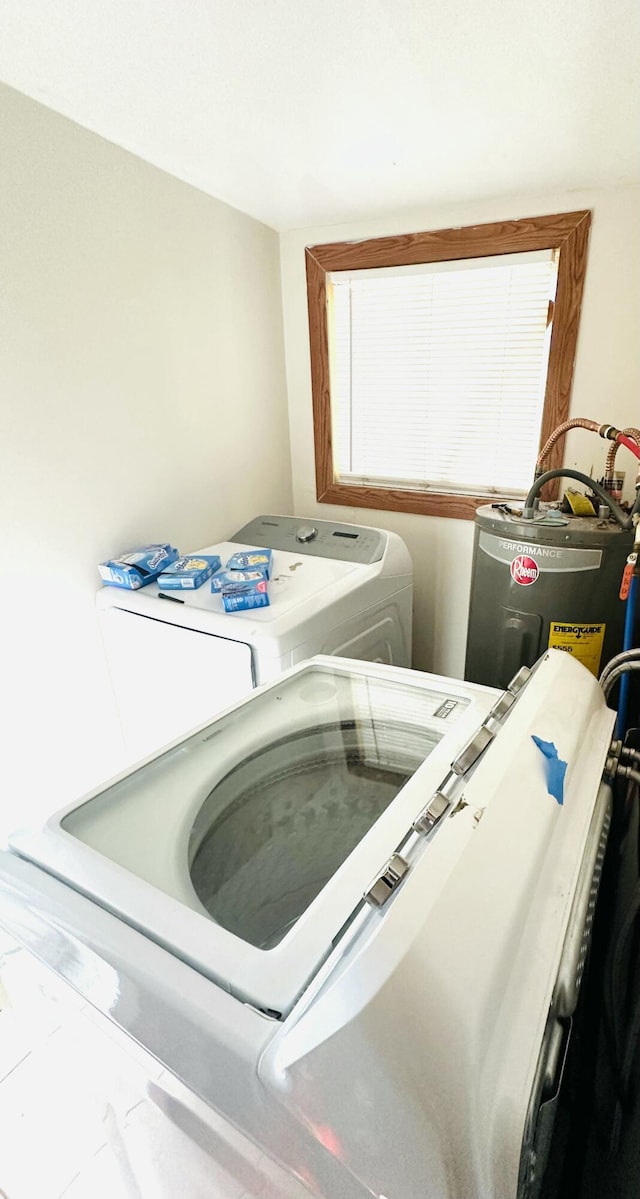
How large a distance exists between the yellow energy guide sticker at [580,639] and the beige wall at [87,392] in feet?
4.36

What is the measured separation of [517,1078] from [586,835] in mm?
329

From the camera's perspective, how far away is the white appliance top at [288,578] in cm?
151

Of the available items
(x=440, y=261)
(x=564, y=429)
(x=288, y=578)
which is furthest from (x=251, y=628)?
(x=440, y=261)

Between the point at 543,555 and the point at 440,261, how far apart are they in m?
1.21

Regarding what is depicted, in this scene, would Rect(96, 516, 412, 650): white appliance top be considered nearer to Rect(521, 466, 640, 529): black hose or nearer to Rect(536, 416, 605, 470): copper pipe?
Rect(521, 466, 640, 529): black hose

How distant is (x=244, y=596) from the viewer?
5.08 ft

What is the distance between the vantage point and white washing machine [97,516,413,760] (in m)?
1.50

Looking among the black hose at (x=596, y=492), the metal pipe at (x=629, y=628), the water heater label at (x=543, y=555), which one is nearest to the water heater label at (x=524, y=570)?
the water heater label at (x=543, y=555)

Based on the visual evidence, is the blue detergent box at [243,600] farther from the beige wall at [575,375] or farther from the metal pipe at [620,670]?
the beige wall at [575,375]

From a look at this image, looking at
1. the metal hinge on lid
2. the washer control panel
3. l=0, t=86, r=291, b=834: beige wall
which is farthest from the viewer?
the washer control panel

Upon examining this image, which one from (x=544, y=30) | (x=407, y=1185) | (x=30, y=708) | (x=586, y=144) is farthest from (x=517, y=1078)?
(x=586, y=144)

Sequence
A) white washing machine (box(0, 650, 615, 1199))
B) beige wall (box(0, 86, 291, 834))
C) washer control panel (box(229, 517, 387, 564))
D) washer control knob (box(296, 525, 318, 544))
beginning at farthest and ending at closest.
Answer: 1. washer control knob (box(296, 525, 318, 544))
2. washer control panel (box(229, 517, 387, 564))
3. beige wall (box(0, 86, 291, 834))
4. white washing machine (box(0, 650, 615, 1199))

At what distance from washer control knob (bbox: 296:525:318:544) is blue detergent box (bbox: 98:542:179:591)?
52cm

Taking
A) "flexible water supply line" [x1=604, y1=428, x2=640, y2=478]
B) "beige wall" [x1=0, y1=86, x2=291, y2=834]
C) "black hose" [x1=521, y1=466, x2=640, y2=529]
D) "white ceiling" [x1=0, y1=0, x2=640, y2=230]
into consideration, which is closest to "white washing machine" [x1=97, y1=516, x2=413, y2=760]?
"beige wall" [x1=0, y1=86, x2=291, y2=834]
